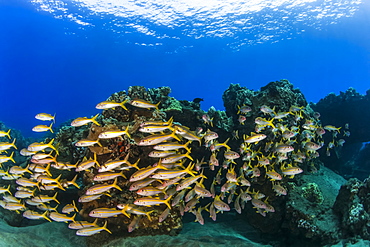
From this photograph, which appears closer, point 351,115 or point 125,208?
point 125,208

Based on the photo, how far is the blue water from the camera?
→ 33562mm

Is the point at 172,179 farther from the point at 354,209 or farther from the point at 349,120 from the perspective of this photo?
the point at 349,120

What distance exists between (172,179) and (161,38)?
48298 millimetres

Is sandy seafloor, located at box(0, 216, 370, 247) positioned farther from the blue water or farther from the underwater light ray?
the blue water

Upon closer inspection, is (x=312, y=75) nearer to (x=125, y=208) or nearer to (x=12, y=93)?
(x=125, y=208)

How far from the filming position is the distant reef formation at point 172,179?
18.4ft

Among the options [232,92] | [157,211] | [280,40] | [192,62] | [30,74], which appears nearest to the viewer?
[157,211]

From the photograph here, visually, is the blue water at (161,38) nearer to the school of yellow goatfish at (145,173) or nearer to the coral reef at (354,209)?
Answer: the school of yellow goatfish at (145,173)

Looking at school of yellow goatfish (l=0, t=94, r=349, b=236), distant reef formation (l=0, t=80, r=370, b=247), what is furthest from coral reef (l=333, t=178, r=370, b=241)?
school of yellow goatfish (l=0, t=94, r=349, b=236)

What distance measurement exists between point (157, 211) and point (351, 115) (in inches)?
622

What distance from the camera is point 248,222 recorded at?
9297 millimetres

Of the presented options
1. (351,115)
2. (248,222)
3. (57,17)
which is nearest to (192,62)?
(57,17)

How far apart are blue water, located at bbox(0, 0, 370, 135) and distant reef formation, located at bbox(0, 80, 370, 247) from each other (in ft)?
91.0

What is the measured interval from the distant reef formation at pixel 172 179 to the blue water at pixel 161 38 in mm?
27722
